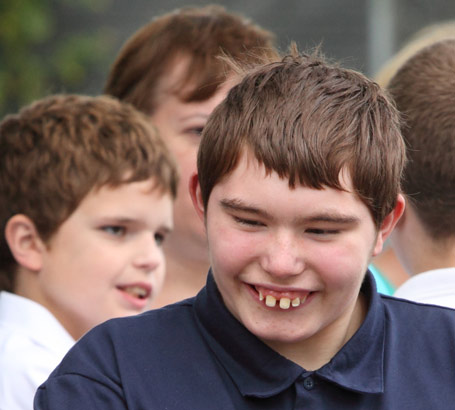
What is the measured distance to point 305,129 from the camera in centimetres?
212

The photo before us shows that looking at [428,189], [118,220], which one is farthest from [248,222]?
[118,220]

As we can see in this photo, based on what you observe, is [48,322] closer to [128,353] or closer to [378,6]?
[128,353]

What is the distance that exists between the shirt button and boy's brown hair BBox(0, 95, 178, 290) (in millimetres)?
1513

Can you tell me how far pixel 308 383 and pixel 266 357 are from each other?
111mm

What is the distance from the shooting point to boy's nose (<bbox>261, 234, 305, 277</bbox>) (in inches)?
80.0

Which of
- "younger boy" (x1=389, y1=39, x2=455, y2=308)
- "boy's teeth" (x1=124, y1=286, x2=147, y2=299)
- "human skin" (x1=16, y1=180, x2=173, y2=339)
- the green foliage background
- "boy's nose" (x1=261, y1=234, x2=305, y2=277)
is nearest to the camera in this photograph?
"boy's nose" (x1=261, y1=234, x2=305, y2=277)

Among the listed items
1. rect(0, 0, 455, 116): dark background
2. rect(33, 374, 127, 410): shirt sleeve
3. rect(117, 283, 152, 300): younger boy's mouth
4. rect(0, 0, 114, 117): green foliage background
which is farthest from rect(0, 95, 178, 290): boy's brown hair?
rect(0, 0, 114, 117): green foliage background

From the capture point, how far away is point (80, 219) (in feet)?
11.3

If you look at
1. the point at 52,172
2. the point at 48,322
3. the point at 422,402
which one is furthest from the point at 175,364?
the point at 52,172

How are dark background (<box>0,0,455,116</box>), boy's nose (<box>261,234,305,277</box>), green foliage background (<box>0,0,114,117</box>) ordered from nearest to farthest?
boy's nose (<box>261,234,305,277</box>) < dark background (<box>0,0,455,116</box>) < green foliage background (<box>0,0,114,117</box>)

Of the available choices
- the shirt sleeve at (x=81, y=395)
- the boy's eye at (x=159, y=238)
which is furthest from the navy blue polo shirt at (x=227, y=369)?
the boy's eye at (x=159, y=238)

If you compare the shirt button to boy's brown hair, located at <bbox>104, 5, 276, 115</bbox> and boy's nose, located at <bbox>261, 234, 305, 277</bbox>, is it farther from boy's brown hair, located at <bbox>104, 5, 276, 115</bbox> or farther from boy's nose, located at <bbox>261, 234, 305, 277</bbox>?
boy's brown hair, located at <bbox>104, 5, 276, 115</bbox>

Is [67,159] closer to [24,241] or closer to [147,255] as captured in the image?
[24,241]

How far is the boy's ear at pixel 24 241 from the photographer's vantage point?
3.44m
